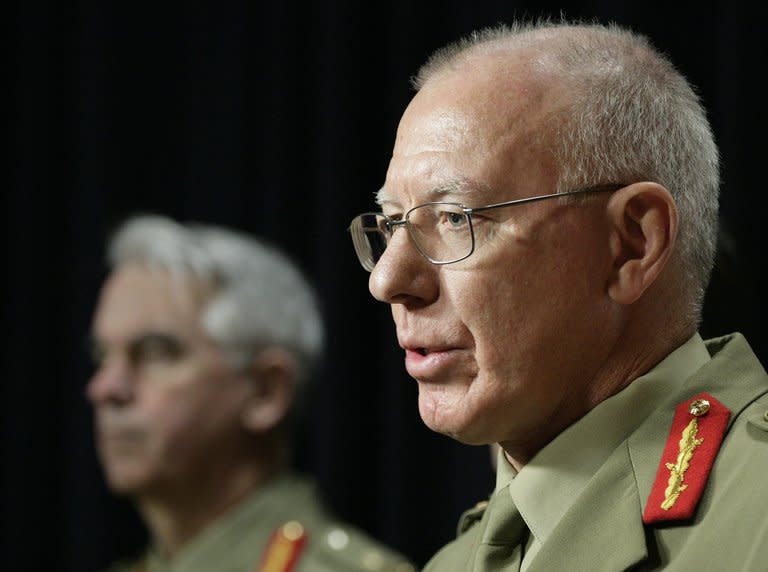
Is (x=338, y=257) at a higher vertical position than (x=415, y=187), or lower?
lower

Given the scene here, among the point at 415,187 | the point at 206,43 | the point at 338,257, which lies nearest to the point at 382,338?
the point at 338,257

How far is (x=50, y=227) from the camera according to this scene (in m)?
3.61

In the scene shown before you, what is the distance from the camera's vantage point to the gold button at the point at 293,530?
261 cm

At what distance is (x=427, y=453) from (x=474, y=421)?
157 centimetres

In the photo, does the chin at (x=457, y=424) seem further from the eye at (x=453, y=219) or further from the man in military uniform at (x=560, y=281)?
the eye at (x=453, y=219)

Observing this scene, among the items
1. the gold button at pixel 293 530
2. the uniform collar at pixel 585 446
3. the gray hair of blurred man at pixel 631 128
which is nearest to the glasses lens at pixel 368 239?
the gray hair of blurred man at pixel 631 128

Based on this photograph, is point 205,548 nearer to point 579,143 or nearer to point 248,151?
point 248,151

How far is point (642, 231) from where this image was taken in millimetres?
1345

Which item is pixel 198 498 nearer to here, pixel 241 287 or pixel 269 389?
pixel 269 389

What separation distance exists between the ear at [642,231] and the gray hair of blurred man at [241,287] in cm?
152

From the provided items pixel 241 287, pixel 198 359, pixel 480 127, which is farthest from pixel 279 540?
pixel 480 127

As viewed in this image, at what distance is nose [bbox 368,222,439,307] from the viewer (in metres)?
1.37

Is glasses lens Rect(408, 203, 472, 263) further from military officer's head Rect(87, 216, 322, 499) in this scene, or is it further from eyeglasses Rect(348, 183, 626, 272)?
military officer's head Rect(87, 216, 322, 499)

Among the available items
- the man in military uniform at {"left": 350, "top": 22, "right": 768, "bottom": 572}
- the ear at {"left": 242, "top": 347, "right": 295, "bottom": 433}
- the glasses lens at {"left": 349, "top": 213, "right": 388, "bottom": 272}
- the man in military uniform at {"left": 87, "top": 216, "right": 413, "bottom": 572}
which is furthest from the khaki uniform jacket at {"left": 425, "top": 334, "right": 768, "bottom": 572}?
the ear at {"left": 242, "top": 347, "right": 295, "bottom": 433}
